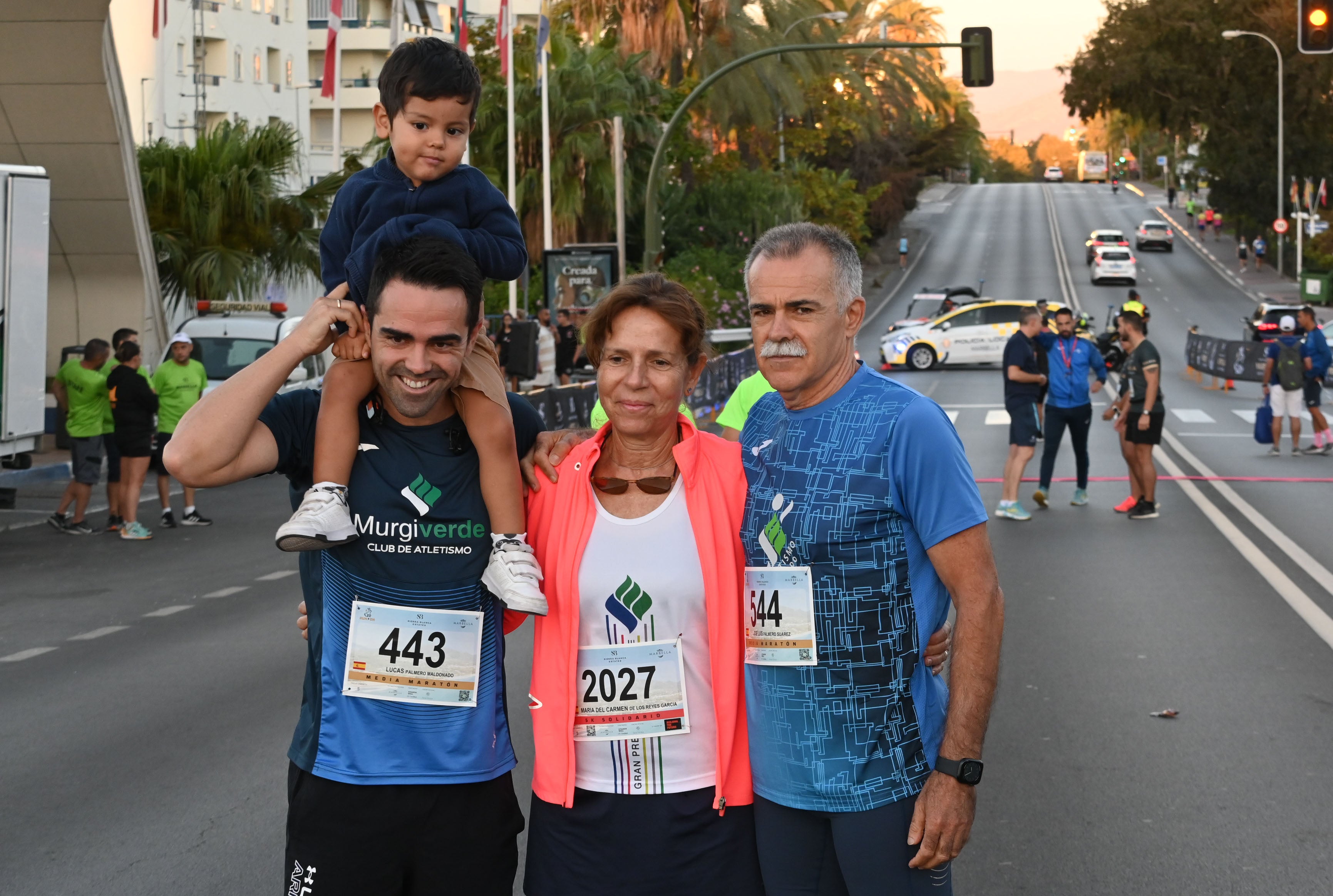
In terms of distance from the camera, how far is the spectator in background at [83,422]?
15.1 m

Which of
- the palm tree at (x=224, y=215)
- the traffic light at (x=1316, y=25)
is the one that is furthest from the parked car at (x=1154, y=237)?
the traffic light at (x=1316, y=25)

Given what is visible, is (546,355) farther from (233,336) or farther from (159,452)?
(159,452)

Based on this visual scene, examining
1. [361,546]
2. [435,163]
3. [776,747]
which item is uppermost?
[435,163]

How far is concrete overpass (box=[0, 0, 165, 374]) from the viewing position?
65.1 feet

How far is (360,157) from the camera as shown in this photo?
36.7 metres

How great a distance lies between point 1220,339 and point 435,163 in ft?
Answer: 113

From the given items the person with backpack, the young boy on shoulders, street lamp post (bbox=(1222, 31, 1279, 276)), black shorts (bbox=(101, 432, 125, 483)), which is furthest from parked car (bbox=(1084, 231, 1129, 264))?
the young boy on shoulders

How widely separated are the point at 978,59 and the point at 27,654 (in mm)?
20908

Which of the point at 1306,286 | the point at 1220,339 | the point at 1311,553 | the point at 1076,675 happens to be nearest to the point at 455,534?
the point at 1076,675

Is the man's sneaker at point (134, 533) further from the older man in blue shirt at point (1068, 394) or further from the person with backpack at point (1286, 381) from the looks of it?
the person with backpack at point (1286, 381)

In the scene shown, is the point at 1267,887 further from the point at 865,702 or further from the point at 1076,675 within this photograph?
the point at 1076,675

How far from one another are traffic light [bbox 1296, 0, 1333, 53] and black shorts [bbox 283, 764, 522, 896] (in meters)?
16.8

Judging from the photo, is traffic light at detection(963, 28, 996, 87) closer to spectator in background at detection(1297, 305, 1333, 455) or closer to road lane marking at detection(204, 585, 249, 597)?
spectator in background at detection(1297, 305, 1333, 455)

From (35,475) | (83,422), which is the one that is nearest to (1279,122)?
(83,422)
